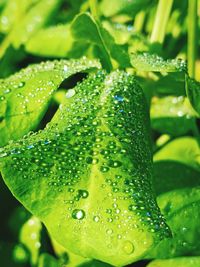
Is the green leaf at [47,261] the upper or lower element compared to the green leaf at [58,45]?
lower

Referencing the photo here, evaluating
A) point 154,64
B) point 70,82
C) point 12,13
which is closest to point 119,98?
point 154,64

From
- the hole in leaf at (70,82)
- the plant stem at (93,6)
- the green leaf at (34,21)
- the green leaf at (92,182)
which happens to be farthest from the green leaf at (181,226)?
the green leaf at (34,21)

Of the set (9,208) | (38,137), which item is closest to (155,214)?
(38,137)

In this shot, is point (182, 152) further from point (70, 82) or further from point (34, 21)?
point (34, 21)

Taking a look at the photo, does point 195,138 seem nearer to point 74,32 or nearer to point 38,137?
point 74,32

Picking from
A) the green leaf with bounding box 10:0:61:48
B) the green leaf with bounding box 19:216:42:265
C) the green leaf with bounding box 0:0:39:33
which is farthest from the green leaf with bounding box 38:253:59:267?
the green leaf with bounding box 0:0:39:33

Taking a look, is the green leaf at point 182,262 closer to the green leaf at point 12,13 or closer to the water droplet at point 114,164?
the water droplet at point 114,164
